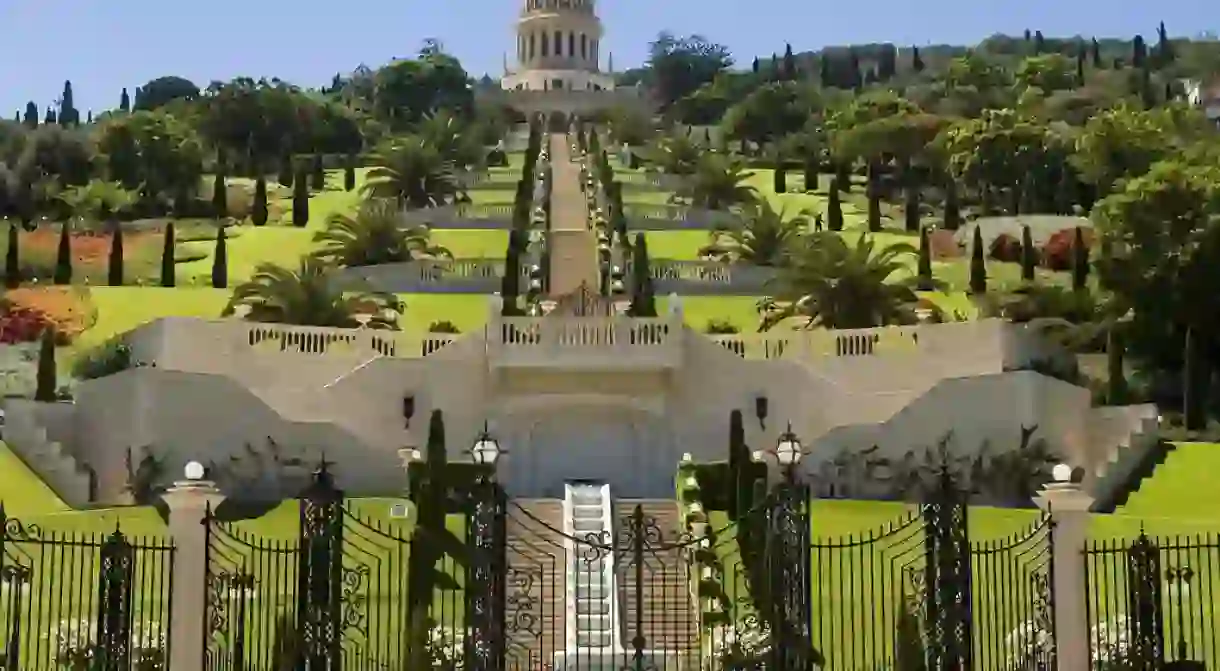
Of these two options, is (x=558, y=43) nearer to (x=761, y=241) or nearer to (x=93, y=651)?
(x=761, y=241)

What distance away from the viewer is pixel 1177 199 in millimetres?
39625

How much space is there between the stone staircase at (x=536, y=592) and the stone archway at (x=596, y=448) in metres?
3.02

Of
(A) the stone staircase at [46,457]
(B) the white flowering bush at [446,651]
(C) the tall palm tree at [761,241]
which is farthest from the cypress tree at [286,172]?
(B) the white flowering bush at [446,651]

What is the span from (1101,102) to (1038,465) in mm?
64103

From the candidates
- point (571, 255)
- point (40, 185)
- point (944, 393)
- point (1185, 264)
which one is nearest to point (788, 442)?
point (944, 393)

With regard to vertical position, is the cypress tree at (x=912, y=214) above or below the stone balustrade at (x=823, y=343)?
above

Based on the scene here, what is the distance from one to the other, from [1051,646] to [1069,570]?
0.83 meters

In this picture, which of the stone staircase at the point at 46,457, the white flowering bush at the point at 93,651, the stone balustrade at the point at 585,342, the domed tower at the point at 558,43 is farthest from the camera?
the domed tower at the point at 558,43

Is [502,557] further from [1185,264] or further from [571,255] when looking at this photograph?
[571,255]

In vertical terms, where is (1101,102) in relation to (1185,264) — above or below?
above

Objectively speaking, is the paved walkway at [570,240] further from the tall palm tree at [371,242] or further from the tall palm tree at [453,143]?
the tall palm tree at [453,143]

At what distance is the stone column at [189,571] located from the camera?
1659 centimetres

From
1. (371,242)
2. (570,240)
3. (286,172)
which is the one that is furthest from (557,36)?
(570,240)

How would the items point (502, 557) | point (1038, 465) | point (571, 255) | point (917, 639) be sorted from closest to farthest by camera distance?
point (917, 639) → point (502, 557) → point (1038, 465) → point (571, 255)
